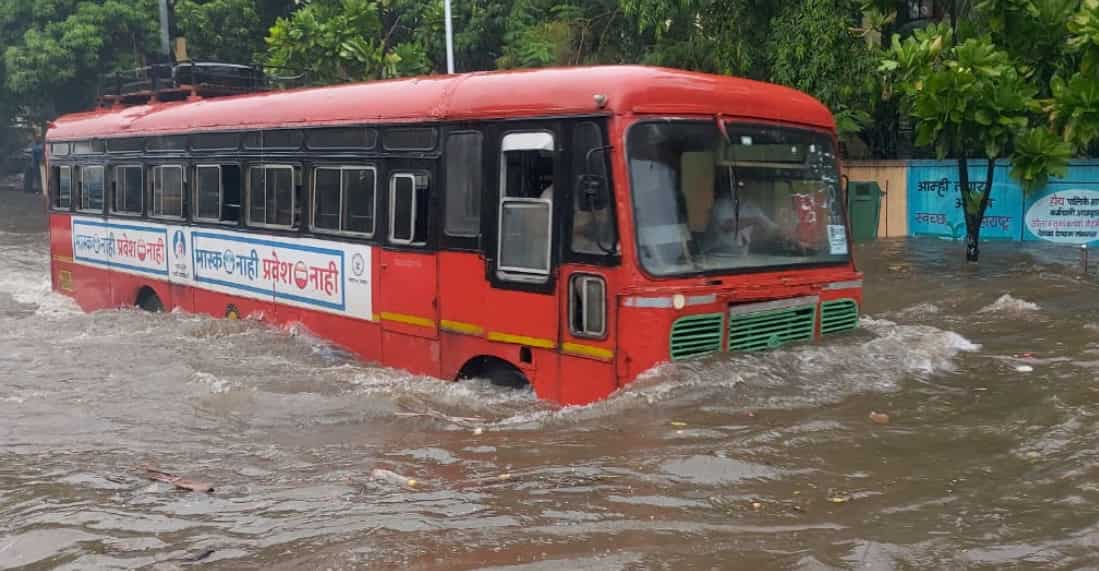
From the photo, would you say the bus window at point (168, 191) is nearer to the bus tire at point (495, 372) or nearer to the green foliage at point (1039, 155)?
the bus tire at point (495, 372)

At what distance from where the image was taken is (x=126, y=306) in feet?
43.7

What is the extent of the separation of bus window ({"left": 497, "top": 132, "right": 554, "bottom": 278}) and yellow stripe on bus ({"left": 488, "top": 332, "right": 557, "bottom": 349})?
0.41m

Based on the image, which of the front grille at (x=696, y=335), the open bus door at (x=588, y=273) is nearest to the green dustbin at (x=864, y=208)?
the front grille at (x=696, y=335)

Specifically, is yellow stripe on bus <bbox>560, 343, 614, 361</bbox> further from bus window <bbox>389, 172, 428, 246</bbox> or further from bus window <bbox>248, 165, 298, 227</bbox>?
bus window <bbox>248, 165, 298, 227</bbox>

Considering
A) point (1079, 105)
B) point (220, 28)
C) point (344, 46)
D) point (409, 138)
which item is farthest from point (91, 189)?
point (220, 28)

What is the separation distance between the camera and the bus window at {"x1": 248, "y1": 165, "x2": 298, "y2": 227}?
9984mm

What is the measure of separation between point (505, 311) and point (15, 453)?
10.9 feet

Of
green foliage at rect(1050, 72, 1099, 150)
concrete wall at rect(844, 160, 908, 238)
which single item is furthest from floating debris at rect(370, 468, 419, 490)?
concrete wall at rect(844, 160, 908, 238)

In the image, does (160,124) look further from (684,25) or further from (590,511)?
(684,25)

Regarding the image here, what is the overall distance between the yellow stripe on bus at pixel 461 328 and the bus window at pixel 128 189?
6.33 metres

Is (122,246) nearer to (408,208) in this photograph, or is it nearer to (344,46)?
(408,208)

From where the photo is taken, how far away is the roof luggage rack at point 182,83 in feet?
46.1

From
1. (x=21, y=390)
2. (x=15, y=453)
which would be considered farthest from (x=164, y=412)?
(x=21, y=390)

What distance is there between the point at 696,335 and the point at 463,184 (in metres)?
2.17
